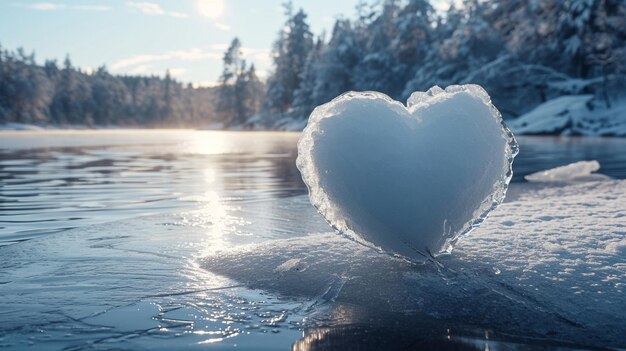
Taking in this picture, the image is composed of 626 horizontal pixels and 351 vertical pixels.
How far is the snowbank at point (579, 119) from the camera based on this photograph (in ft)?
88.4

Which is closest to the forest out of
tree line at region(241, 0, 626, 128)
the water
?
tree line at region(241, 0, 626, 128)

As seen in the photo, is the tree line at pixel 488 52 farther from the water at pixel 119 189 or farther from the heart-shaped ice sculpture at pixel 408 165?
the heart-shaped ice sculpture at pixel 408 165

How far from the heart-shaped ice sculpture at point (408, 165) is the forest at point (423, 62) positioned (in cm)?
2925

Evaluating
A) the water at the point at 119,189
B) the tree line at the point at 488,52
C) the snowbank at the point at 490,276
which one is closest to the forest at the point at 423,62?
the tree line at the point at 488,52

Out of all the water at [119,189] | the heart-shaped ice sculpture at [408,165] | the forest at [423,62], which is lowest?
the water at [119,189]

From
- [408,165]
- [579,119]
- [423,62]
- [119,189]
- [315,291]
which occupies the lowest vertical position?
[119,189]

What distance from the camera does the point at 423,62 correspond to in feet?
148

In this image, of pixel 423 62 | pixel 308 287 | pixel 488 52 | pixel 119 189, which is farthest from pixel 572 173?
pixel 423 62

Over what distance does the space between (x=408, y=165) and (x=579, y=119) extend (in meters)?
27.8

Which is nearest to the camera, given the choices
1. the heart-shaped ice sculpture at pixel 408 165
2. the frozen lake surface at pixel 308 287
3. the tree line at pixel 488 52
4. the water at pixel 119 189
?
the frozen lake surface at pixel 308 287

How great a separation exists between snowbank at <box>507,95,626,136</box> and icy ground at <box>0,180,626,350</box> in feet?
83.7

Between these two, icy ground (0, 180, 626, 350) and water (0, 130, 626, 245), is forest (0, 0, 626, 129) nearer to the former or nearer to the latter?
water (0, 130, 626, 245)

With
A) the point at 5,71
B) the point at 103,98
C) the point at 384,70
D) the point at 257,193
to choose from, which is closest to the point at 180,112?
the point at 103,98

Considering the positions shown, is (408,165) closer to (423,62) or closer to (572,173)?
(572,173)
